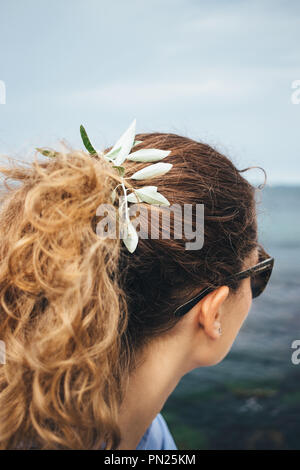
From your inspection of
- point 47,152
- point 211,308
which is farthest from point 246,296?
point 47,152

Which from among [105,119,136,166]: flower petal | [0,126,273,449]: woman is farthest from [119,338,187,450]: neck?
[105,119,136,166]: flower petal

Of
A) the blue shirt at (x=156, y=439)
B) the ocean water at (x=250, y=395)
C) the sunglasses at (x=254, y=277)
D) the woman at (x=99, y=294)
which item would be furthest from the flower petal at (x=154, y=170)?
the ocean water at (x=250, y=395)

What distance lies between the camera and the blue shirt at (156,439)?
1566 mm

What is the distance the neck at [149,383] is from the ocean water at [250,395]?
2.28 meters

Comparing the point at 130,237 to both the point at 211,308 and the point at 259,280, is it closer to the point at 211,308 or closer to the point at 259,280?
the point at 211,308

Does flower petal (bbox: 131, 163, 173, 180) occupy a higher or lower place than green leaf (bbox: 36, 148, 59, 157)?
lower

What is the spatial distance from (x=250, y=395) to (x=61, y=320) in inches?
181

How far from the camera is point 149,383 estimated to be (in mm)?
1264

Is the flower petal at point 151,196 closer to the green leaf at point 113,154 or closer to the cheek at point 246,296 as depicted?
the green leaf at point 113,154

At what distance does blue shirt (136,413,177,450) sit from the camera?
5.14 feet

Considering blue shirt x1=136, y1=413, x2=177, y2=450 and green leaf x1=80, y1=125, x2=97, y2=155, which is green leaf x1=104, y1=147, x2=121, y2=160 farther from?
Result: blue shirt x1=136, y1=413, x2=177, y2=450
